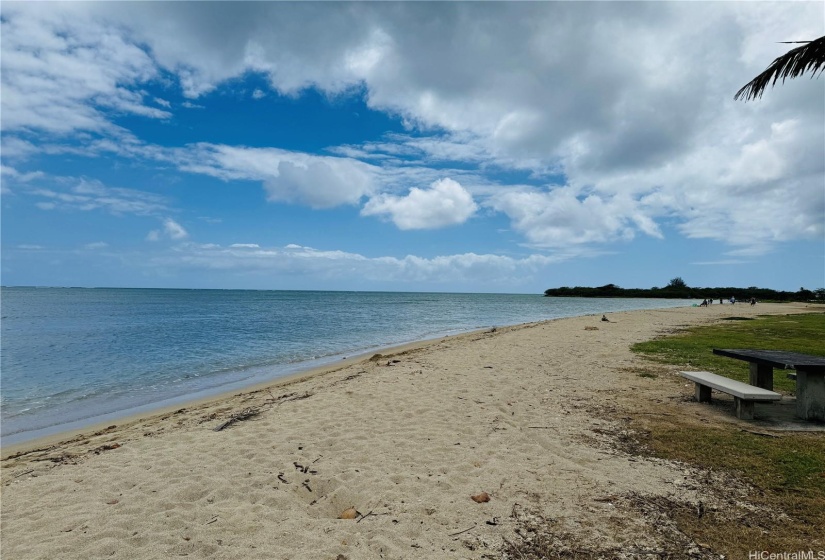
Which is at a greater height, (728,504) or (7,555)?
(728,504)

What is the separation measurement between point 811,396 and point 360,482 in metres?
6.71

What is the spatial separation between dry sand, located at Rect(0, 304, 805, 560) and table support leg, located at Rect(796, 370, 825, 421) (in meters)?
1.45

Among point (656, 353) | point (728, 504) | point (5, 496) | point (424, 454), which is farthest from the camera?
point (656, 353)

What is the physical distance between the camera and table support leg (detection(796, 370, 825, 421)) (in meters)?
6.52

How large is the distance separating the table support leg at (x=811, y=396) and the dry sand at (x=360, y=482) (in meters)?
1.45

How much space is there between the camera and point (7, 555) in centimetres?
371

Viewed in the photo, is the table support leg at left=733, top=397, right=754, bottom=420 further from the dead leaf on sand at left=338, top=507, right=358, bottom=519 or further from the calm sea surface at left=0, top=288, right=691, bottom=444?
A: the calm sea surface at left=0, top=288, right=691, bottom=444

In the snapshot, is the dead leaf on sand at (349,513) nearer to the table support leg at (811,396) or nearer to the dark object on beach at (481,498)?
the dark object on beach at (481,498)

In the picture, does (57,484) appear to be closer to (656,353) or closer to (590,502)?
(590,502)

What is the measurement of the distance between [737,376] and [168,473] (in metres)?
10.9

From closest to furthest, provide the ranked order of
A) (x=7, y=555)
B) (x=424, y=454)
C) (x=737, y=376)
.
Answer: (x=7, y=555), (x=424, y=454), (x=737, y=376)

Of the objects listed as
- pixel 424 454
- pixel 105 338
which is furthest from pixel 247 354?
pixel 424 454

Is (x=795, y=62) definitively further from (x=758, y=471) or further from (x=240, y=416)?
(x=240, y=416)

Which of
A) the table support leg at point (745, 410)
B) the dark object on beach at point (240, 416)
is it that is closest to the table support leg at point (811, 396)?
the table support leg at point (745, 410)
